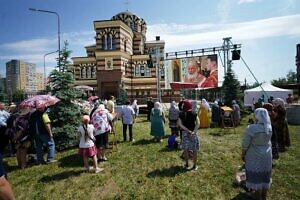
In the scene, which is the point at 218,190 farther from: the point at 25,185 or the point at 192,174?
the point at 25,185

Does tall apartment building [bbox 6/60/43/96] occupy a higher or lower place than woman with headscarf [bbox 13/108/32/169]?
higher

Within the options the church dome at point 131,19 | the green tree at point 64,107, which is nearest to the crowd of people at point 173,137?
the green tree at point 64,107

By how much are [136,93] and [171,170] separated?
1455 inches

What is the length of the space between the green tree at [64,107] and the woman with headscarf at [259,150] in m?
8.06

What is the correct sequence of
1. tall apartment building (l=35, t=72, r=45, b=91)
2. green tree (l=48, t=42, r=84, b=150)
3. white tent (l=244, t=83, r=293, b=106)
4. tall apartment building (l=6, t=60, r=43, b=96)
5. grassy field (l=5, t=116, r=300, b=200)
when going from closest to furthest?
grassy field (l=5, t=116, r=300, b=200), green tree (l=48, t=42, r=84, b=150), white tent (l=244, t=83, r=293, b=106), tall apartment building (l=6, t=60, r=43, b=96), tall apartment building (l=35, t=72, r=45, b=91)

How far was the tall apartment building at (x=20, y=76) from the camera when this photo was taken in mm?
111463

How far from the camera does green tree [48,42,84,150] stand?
1200cm

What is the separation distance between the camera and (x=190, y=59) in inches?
1261

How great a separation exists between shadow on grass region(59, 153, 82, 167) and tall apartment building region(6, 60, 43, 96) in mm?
106228

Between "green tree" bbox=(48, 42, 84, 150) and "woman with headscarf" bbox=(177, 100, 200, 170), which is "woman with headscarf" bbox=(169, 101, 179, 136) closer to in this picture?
"green tree" bbox=(48, 42, 84, 150)

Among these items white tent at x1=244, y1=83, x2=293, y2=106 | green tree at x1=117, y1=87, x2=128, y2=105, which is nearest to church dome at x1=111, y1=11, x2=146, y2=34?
green tree at x1=117, y1=87, x2=128, y2=105

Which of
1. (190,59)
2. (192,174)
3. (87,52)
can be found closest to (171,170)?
(192,174)

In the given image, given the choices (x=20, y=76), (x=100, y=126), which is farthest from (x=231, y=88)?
(x=20, y=76)

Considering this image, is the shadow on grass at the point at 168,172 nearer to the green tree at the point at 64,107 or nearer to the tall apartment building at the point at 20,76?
the green tree at the point at 64,107
